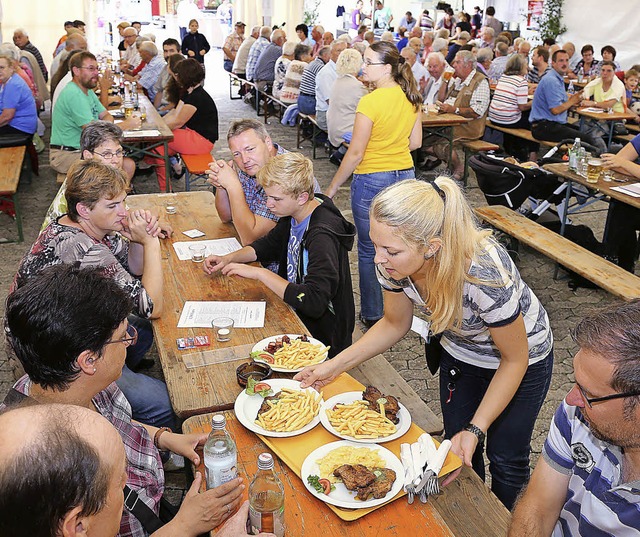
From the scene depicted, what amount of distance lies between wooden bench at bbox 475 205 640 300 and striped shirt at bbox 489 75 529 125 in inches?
117

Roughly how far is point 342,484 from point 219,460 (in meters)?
0.35

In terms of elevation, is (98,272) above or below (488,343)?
above

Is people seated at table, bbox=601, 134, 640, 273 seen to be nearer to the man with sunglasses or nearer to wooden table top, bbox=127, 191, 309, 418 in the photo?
wooden table top, bbox=127, 191, 309, 418

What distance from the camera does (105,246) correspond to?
292cm

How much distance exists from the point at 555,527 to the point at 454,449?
40 cm

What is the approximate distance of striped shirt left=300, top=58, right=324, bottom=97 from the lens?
354 inches

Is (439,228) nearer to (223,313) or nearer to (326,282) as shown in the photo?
(326,282)

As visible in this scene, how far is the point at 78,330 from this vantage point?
181 cm

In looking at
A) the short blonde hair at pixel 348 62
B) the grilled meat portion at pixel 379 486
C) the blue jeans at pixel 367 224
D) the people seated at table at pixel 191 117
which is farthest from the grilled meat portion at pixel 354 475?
the people seated at table at pixel 191 117

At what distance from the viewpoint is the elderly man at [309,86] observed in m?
9.02

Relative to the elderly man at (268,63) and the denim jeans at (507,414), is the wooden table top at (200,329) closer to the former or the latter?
the denim jeans at (507,414)

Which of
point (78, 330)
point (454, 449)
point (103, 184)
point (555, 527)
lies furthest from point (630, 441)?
point (103, 184)

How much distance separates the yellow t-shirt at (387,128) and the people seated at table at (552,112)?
13.3 ft

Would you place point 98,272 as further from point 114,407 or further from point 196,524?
point 196,524
